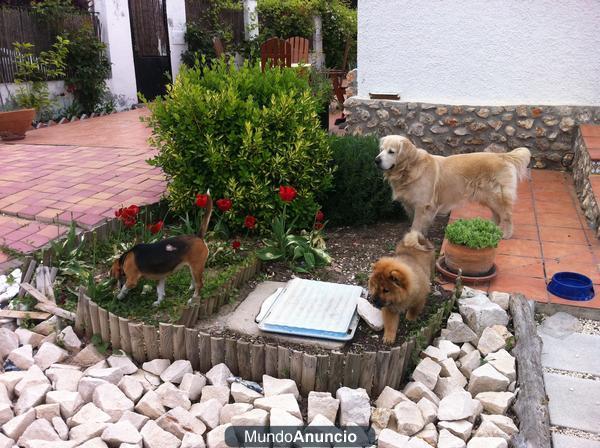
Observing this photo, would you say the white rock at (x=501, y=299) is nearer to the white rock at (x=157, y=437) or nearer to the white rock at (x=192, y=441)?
the white rock at (x=192, y=441)

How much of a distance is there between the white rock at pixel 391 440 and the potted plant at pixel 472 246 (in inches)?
71.3

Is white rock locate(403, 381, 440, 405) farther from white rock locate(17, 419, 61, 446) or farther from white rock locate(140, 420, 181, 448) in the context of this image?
white rock locate(17, 419, 61, 446)

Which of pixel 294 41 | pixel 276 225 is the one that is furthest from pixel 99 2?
pixel 276 225

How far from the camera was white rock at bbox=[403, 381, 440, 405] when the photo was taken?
2.90m

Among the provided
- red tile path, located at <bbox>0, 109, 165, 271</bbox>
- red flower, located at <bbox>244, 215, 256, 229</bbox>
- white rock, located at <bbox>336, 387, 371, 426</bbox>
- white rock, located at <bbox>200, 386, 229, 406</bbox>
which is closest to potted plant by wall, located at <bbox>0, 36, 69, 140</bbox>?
red tile path, located at <bbox>0, 109, 165, 271</bbox>

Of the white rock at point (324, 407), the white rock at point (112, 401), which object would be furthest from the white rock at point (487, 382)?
the white rock at point (112, 401)

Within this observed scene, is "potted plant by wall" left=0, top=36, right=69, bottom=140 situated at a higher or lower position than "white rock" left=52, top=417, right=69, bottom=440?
higher

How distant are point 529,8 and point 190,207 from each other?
477cm

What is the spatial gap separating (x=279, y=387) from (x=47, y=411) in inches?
47.1

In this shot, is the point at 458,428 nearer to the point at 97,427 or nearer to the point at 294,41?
the point at 97,427

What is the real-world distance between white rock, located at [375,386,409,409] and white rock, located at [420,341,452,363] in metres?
0.38

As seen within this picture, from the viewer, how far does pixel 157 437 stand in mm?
2586

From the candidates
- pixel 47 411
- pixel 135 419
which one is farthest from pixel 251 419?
pixel 47 411

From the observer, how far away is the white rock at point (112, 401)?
9.09 ft
